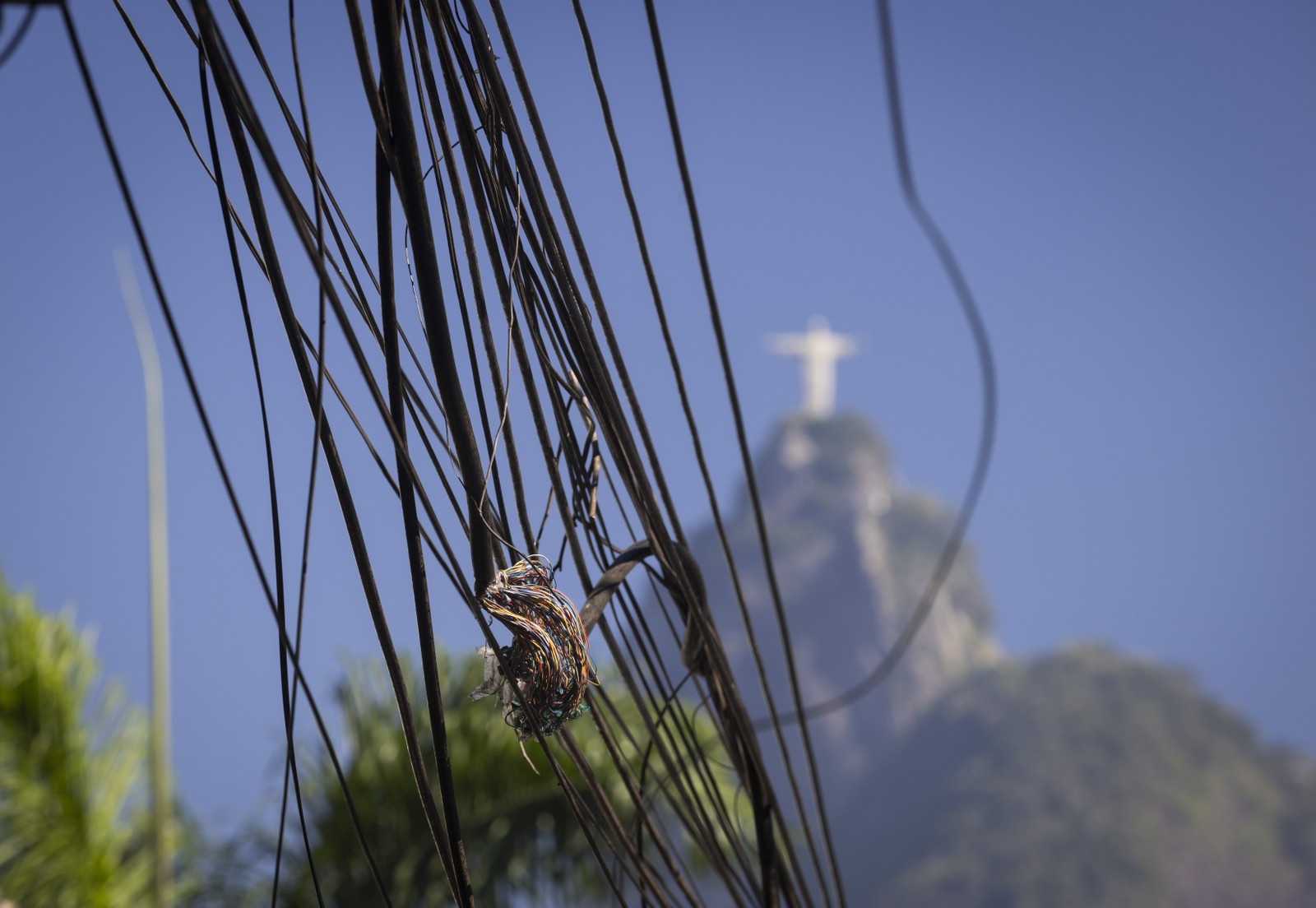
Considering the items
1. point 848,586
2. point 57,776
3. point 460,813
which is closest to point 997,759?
point 848,586

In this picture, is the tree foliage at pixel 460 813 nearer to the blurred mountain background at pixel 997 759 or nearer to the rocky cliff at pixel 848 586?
the blurred mountain background at pixel 997 759

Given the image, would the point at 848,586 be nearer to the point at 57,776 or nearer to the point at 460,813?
the point at 460,813

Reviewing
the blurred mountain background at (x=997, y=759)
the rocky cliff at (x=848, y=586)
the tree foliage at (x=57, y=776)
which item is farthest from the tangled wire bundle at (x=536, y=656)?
the rocky cliff at (x=848, y=586)

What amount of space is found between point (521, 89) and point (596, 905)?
3870mm

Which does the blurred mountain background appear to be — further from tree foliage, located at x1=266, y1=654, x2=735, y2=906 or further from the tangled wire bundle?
the tangled wire bundle

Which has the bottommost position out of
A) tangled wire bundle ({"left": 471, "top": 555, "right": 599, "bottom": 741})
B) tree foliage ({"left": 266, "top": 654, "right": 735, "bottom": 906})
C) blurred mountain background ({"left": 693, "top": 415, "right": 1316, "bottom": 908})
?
tangled wire bundle ({"left": 471, "top": 555, "right": 599, "bottom": 741})

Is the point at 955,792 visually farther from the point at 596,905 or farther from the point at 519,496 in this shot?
the point at 519,496

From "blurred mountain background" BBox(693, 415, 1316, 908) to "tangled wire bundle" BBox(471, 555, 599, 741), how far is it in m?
36.8

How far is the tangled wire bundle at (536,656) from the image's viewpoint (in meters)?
0.68

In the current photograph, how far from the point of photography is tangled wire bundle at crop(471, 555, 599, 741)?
26.8 inches

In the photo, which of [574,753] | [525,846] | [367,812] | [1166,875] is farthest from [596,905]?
[1166,875]

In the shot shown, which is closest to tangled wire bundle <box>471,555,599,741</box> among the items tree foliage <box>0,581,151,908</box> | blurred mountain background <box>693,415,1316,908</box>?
tree foliage <box>0,581,151,908</box>

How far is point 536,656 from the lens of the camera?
0.68 meters

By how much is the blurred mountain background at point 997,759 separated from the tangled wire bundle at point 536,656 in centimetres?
3677
